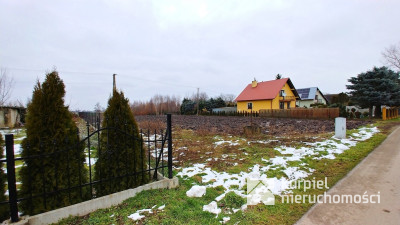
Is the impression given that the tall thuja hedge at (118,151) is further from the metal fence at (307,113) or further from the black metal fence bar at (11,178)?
the metal fence at (307,113)

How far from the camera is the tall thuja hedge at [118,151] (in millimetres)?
2963

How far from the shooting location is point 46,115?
7.95ft

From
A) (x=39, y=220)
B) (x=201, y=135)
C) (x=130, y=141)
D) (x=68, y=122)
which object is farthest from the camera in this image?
(x=201, y=135)

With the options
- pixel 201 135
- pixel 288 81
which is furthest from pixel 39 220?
pixel 288 81

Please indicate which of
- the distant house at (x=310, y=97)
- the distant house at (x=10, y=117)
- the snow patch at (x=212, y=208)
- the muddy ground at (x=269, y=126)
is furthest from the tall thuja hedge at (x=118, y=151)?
the distant house at (x=310, y=97)

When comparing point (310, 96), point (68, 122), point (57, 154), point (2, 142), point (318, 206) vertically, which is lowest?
point (318, 206)

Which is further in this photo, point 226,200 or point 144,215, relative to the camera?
point 226,200

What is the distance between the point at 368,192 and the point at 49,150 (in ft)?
16.1

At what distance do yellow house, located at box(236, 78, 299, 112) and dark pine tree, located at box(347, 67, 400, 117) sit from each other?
10.8 metres

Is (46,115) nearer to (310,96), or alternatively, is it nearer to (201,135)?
(201,135)

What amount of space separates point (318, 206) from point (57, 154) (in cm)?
374

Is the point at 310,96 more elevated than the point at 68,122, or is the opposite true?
the point at 310,96

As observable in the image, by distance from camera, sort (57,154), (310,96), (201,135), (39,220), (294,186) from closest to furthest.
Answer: (39,220), (57,154), (294,186), (201,135), (310,96)

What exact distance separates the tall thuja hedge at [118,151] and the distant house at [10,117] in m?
16.8
